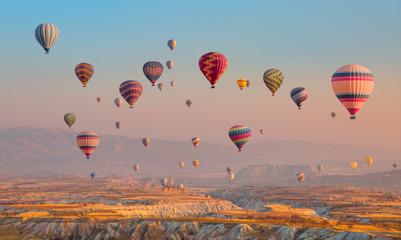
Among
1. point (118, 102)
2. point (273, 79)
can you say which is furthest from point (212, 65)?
point (118, 102)

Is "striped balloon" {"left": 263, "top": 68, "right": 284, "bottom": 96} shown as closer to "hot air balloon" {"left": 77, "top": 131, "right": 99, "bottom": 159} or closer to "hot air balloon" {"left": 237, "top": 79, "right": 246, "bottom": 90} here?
"hot air balloon" {"left": 237, "top": 79, "right": 246, "bottom": 90}

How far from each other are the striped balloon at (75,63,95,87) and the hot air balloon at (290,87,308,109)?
5416 cm

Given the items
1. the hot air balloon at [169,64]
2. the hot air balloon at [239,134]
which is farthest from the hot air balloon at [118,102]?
the hot air balloon at [239,134]

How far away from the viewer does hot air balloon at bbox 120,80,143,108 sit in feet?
439

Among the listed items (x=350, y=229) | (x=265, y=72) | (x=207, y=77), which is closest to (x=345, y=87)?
(x=350, y=229)

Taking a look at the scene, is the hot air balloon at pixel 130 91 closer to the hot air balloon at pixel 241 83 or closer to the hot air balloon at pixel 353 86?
the hot air balloon at pixel 241 83

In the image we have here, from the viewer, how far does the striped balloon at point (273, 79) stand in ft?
429

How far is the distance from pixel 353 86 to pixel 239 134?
40.1 metres

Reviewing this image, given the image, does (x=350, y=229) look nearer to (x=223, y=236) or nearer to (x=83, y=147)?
(x=223, y=236)

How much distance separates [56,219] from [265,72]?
2443 inches

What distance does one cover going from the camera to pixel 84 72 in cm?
13750

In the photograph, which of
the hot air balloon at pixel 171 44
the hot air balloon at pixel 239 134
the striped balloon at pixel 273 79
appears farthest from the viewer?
the hot air balloon at pixel 171 44

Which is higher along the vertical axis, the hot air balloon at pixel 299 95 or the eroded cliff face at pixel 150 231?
the hot air balloon at pixel 299 95

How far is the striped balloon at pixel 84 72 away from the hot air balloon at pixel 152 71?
14982 millimetres
